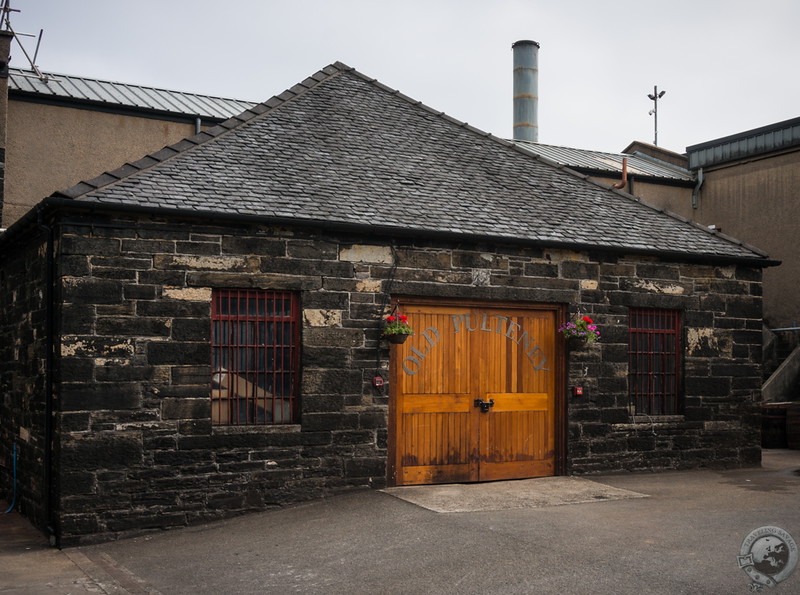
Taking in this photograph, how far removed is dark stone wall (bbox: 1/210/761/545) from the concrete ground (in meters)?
0.50

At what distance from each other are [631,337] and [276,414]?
16.7 ft

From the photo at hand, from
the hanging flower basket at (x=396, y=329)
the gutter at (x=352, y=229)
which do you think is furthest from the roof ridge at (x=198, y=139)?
the hanging flower basket at (x=396, y=329)

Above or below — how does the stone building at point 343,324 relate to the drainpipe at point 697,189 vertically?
below

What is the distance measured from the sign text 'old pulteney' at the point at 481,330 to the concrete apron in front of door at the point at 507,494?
147cm

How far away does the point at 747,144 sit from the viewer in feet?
67.2

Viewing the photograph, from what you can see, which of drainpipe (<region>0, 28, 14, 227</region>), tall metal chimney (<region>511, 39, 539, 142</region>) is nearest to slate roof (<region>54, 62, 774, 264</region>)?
drainpipe (<region>0, 28, 14, 227</region>)

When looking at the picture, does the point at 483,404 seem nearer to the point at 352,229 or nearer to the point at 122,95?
the point at 352,229

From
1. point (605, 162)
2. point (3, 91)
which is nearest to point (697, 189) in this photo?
point (605, 162)

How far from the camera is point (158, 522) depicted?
9.30m

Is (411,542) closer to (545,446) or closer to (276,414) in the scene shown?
(276,414)

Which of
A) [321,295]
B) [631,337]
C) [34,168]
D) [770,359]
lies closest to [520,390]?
[631,337]

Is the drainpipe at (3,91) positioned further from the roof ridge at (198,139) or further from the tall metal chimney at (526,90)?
the tall metal chimney at (526,90)

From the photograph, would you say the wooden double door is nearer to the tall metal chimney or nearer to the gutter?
the gutter

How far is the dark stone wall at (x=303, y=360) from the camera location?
9141 mm
